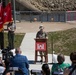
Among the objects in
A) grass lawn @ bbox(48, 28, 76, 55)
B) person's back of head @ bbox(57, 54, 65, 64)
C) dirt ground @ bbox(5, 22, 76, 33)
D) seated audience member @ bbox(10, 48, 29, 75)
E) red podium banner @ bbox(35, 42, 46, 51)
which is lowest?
grass lawn @ bbox(48, 28, 76, 55)

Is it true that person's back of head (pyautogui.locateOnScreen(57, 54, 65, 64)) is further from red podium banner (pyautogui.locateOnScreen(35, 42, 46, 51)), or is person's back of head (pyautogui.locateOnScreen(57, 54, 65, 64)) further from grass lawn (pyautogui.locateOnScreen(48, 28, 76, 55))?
grass lawn (pyautogui.locateOnScreen(48, 28, 76, 55))

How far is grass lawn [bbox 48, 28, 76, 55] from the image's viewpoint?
23.0 meters

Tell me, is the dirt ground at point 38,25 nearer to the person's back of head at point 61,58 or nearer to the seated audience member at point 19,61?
the seated audience member at point 19,61

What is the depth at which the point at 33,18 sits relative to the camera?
37.0 m

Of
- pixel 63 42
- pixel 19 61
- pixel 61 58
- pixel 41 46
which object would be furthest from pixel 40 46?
pixel 61 58

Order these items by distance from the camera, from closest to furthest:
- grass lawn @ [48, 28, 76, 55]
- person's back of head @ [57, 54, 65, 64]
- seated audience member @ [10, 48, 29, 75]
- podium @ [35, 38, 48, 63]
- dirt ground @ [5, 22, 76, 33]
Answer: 1. person's back of head @ [57, 54, 65, 64]
2. seated audience member @ [10, 48, 29, 75]
3. podium @ [35, 38, 48, 63]
4. grass lawn @ [48, 28, 76, 55]
5. dirt ground @ [5, 22, 76, 33]

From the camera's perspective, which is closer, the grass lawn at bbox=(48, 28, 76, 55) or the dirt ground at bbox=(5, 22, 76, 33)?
the grass lawn at bbox=(48, 28, 76, 55)

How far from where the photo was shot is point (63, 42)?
82.1ft

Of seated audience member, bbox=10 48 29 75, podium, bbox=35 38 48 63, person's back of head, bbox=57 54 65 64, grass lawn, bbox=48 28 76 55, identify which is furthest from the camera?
grass lawn, bbox=48 28 76 55

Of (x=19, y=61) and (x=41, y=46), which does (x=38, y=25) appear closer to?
(x=41, y=46)

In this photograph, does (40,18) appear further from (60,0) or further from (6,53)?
(60,0)

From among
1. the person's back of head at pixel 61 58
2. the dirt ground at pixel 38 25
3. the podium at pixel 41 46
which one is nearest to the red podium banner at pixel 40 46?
the podium at pixel 41 46

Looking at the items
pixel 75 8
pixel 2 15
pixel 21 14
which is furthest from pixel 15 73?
pixel 75 8

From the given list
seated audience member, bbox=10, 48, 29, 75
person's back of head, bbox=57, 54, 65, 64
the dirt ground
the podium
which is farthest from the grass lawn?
person's back of head, bbox=57, 54, 65, 64
